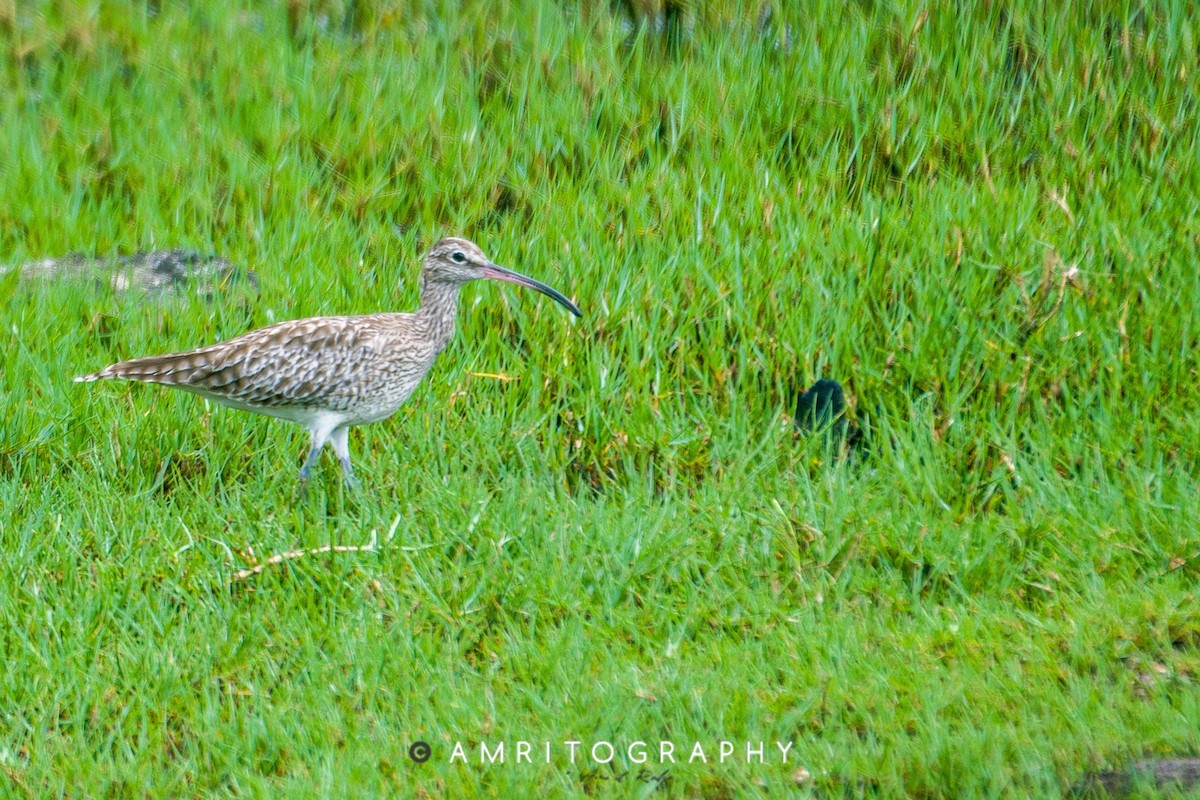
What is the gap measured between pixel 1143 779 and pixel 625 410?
3.22 m

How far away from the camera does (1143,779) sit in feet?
13.1

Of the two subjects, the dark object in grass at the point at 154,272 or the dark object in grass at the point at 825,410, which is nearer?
the dark object in grass at the point at 825,410

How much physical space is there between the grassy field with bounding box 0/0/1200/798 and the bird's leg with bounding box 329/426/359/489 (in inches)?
5.3

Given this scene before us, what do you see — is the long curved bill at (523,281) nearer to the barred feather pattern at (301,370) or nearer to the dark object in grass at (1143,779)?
the barred feather pattern at (301,370)

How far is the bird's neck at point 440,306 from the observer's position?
22.3 feet

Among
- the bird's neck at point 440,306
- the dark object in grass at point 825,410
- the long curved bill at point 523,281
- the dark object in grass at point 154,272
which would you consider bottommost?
the dark object in grass at point 825,410

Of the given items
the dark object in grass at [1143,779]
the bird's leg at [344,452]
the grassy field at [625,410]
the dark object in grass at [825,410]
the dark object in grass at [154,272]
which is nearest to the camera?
the dark object in grass at [1143,779]

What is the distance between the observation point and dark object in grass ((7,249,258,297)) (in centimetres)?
759

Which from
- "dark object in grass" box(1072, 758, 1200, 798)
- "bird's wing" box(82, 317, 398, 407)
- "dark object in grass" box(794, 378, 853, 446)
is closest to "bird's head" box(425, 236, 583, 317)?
"bird's wing" box(82, 317, 398, 407)

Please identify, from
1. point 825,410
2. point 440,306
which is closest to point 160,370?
point 440,306

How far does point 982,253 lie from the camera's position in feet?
24.0

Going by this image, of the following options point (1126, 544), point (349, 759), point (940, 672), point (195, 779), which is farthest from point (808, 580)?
point (195, 779)

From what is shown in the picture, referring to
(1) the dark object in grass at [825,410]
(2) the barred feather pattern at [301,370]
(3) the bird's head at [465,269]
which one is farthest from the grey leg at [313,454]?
(1) the dark object in grass at [825,410]

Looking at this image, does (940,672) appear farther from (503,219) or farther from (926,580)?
(503,219)
